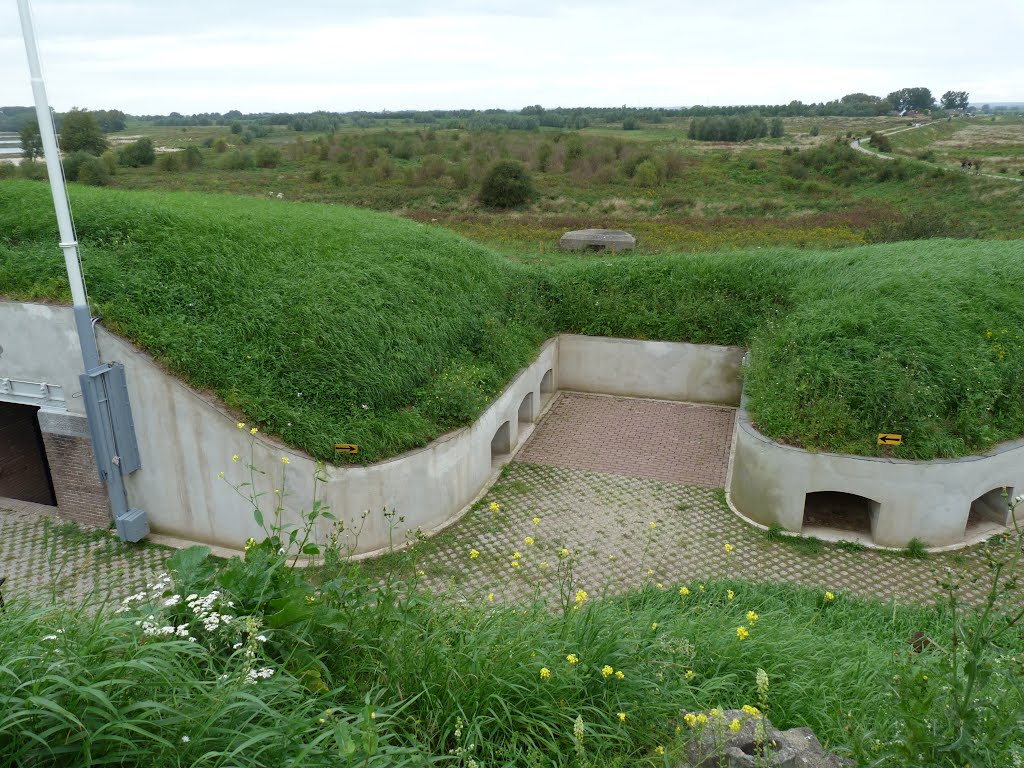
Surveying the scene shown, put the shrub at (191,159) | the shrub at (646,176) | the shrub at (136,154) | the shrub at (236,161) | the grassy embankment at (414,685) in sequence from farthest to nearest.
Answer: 1. the shrub at (236,161)
2. the shrub at (191,159)
3. the shrub at (646,176)
4. the shrub at (136,154)
5. the grassy embankment at (414,685)

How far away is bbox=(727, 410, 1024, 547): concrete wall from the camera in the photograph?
1080cm

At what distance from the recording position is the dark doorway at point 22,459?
41.1ft

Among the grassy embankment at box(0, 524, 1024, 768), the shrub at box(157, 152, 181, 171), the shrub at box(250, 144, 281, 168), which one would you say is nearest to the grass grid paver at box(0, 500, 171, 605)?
the grassy embankment at box(0, 524, 1024, 768)

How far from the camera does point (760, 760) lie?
337 cm

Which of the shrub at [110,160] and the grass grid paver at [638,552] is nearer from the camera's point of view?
the grass grid paver at [638,552]

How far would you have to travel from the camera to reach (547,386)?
17.0 meters

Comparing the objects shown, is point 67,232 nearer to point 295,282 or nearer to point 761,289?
point 295,282

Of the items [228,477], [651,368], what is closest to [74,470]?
[228,477]

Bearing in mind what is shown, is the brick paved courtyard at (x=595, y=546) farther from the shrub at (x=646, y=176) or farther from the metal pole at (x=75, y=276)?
the shrub at (x=646, y=176)

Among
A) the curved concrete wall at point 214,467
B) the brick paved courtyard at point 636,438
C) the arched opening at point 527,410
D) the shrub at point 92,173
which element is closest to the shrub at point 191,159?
the shrub at point 92,173

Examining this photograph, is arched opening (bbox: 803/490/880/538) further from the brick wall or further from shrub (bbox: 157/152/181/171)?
shrub (bbox: 157/152/181/171)

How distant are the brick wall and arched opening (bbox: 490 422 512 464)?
21.2 ft

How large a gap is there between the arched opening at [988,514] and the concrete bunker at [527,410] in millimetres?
8059

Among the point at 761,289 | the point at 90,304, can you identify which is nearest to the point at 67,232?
the point at 90,304
